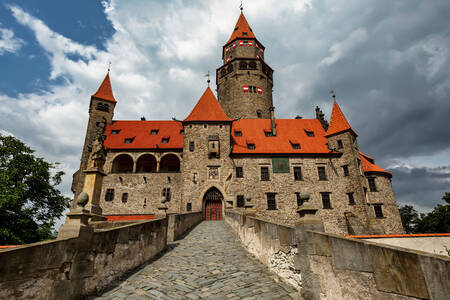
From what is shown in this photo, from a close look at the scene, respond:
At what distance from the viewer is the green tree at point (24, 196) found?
17.4 m

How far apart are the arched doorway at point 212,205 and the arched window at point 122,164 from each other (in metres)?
Answer: 9.66

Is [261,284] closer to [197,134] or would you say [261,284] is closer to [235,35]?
[197,134]

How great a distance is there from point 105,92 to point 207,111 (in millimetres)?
15662

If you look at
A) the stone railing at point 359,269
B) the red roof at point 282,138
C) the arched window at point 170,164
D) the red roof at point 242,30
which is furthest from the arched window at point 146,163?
the stone railing at point 359,269

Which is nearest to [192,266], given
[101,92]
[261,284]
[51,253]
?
[261,284]

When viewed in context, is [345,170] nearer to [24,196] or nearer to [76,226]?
[76,226]

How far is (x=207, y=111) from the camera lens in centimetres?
2420

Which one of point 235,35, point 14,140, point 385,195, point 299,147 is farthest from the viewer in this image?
point 235,35

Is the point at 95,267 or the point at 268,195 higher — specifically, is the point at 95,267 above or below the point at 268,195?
below

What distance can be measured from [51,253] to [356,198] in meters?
23.3

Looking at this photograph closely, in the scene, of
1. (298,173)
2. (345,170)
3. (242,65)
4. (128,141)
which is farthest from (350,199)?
(128,141)

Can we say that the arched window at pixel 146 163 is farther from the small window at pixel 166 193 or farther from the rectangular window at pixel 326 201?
the rectangular window at pixel 326 201

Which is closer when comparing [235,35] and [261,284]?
[261,284]

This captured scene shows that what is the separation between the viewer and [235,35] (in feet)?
123
